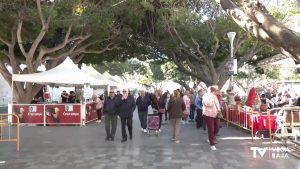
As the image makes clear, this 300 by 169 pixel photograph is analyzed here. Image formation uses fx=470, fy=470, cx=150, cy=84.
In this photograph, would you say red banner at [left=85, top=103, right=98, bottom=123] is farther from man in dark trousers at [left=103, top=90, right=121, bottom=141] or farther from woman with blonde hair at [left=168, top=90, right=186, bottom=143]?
woman with blonde hair at [left=168, top=90, right=186, bottom=143]

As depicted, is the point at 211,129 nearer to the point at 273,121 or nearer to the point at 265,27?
the point at 273,121

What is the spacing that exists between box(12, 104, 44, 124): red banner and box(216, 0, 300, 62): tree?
56.8ft

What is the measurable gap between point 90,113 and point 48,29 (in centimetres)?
485

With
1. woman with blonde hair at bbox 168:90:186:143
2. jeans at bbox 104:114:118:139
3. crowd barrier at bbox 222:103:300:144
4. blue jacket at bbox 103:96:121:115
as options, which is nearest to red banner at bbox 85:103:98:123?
jeans at bbox 104:114:118:139

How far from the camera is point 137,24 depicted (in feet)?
93.9

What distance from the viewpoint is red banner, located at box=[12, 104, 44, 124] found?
20906 mm

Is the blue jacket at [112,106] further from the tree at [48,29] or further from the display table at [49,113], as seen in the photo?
the tree at [48,29]

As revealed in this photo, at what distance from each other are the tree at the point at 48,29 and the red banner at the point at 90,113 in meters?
3.57

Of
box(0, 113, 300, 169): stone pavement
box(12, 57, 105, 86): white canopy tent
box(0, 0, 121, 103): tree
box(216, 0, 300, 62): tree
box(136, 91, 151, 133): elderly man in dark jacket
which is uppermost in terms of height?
box(0, 0, 121, 103): tree

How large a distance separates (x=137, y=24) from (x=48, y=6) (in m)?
7.78

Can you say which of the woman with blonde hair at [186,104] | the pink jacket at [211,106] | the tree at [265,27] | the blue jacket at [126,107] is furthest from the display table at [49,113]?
the tree at [265,27]

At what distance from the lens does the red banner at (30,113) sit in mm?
20906

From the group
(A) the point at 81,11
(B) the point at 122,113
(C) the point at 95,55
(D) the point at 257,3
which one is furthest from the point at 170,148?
(C) the point at 95,55

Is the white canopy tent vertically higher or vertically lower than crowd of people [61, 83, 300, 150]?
higher
